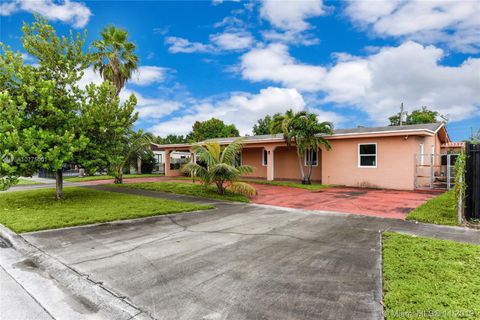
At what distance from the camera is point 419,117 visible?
3397 centimetres

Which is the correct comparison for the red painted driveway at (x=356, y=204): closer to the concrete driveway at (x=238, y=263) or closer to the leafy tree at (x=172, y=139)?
the concrete driveway at (x=238, y=263)

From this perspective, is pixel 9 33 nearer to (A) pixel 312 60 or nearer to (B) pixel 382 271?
(B) pixel 382 271

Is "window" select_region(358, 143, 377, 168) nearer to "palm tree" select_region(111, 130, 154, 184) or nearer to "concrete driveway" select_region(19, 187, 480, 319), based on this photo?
"concrete driveway" select_region(19, 187, 480, 319)

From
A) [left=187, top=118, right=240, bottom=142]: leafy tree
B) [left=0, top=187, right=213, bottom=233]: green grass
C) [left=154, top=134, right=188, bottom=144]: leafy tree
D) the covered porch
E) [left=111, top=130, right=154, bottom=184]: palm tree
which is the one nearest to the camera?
[left=0, top=187, right=213, bottom=233]: green grass

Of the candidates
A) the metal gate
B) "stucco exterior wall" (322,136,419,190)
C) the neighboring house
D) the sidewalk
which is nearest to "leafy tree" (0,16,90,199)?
the sidewalk

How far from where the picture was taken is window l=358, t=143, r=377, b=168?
578 inches

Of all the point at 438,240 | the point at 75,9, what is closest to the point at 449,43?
the point at 438,240

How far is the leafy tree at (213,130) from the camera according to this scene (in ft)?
145

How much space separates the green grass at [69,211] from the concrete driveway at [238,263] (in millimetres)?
601

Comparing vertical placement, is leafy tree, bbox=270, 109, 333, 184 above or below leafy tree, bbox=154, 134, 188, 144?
below

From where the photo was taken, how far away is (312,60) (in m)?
18.8

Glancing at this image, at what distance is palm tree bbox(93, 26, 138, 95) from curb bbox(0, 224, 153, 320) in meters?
16.5
